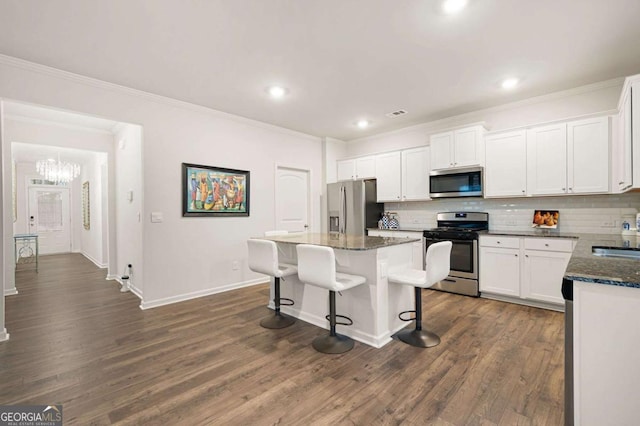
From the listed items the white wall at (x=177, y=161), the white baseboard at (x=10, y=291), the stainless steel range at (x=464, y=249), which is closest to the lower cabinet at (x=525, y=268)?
the stainless steel range at (x=464, y=249)

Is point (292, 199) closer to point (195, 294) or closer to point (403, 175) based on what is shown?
point (403, 175)

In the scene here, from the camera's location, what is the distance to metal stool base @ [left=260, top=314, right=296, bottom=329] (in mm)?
3092

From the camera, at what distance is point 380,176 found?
546 centimetres

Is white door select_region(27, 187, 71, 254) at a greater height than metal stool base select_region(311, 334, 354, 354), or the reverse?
white door select_region(27, 187, 71, 254)

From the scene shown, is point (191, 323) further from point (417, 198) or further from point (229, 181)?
point (417, 198)

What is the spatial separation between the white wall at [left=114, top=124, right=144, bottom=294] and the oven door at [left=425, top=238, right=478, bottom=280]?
435 centimetres

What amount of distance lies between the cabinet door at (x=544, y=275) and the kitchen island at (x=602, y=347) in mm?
2624

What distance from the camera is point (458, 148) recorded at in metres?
4.39

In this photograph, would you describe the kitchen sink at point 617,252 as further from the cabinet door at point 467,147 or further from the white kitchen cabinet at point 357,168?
the white kitchen cabinet at point 357,168

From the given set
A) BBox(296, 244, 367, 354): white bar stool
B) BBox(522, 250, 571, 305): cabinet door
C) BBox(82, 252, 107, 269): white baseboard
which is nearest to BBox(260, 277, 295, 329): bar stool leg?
BBox(296, 244, 367, 354): white bar stool

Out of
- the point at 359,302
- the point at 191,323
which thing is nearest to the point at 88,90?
the point at 191,323

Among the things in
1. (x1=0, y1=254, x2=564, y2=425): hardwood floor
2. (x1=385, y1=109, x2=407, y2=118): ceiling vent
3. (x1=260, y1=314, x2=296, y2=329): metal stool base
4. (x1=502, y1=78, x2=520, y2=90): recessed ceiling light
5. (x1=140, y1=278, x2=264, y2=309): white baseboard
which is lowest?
(x1=0, y1=254, x2=564, y2=425): hardwood floor

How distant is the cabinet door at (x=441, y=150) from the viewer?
4.48m

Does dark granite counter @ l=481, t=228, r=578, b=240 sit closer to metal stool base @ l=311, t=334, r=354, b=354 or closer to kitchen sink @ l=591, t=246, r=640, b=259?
kitchen sink @ l=591, t=246, r=640, b=259
